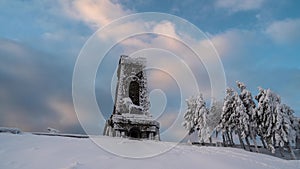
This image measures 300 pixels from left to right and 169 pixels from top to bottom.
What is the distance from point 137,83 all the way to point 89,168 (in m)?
25.6

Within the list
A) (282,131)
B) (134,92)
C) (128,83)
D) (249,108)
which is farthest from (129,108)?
(282,131)

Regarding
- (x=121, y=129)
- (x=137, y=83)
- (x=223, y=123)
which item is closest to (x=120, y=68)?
(x=137, y=83)

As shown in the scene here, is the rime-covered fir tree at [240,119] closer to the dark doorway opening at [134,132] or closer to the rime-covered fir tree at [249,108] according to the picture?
the rime-covered fir tree at [249,108]

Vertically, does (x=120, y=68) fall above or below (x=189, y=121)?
above

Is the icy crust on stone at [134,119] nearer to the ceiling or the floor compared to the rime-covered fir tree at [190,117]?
nearer to the floor

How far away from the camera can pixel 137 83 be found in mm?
32469

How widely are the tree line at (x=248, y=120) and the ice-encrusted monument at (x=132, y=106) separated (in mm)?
9321

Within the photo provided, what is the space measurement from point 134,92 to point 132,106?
2923mm

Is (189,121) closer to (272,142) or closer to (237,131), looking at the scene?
(237,131)

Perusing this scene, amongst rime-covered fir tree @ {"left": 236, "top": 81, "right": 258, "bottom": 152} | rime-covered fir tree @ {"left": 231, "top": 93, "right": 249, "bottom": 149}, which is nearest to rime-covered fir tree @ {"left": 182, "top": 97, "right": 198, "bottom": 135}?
rime-covered fir tree @ {"left": 231, "top": 93, "right": 249, "bottom": 149}

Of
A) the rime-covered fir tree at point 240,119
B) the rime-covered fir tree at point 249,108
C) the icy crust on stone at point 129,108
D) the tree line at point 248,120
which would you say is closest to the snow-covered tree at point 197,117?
the tree line at point 248,120

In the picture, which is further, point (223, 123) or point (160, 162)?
point (223, 123)

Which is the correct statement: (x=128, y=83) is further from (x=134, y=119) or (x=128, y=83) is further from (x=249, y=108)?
(x=249, y=108)

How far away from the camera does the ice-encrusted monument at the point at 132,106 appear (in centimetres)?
2669
